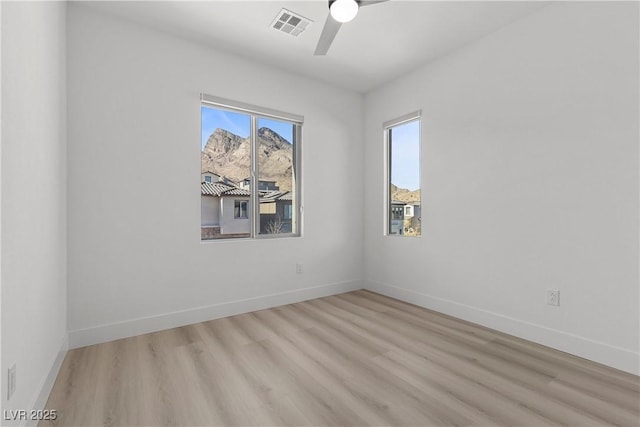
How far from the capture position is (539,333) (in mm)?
2482

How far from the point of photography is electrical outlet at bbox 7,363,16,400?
127cm

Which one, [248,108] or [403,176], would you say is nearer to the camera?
[248,108]

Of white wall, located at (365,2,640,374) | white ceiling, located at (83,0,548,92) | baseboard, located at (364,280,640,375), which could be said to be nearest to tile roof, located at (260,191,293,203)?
white ceiling, located at (83,0,548,92)

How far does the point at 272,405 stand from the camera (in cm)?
169

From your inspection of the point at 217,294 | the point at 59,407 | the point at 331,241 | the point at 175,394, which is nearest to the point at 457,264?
the point at 331,241

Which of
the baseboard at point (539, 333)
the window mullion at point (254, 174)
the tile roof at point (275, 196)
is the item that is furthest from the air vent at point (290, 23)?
the baseboard at point (539, 333)

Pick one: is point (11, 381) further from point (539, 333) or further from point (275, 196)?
point (539, 333)

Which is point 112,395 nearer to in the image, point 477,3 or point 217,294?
point 217,294

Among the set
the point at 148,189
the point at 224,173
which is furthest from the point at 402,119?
the point at 148,189

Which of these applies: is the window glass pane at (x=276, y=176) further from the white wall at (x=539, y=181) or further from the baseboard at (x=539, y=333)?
the baseboard at (x=539, y=333)

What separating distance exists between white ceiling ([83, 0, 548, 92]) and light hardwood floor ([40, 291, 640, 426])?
2703 mm

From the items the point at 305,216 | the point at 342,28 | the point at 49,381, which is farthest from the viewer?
the point at 305,216

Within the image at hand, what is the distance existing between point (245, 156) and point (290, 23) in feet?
4.54

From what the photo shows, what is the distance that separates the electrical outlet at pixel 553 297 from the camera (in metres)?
2.39
